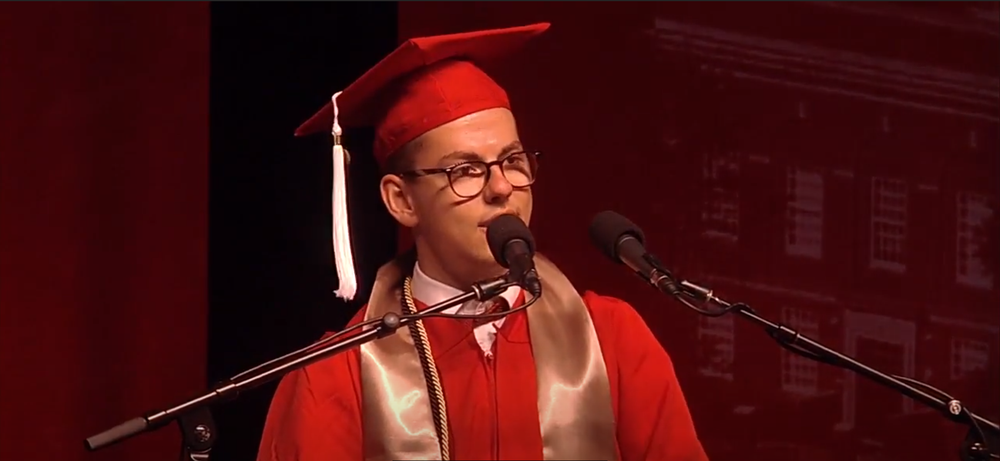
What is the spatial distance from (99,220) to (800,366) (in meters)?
1.37

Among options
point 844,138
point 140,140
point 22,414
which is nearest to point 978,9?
point 844,138

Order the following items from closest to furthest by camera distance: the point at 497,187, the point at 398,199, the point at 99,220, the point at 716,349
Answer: the point at 497,187, the point at 398,199, the point at 99,220, the point at 716,349

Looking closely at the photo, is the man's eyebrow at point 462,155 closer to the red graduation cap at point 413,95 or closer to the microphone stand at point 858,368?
the red graduation cap at point 413,95

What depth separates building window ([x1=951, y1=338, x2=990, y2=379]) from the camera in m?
2.61

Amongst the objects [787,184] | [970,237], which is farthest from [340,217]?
[970,237]

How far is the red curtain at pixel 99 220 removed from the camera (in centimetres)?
226

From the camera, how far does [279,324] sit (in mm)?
2340

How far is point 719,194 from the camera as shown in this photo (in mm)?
2541

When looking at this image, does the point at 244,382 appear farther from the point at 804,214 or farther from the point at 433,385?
the point at 804,214

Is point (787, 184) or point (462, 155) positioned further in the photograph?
point (787, 184)

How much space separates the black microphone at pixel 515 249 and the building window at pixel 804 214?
1.07 m

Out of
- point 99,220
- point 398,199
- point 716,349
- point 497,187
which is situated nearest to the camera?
point 497,187

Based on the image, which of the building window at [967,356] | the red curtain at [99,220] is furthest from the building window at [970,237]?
the red curtain at [99,220]

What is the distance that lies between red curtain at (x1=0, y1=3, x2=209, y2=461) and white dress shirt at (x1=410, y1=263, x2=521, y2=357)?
616mm
